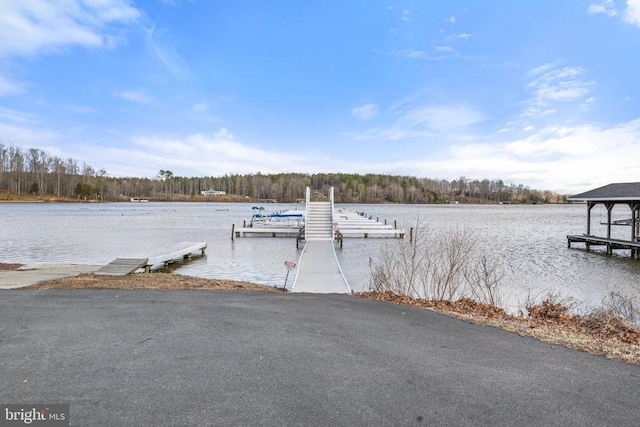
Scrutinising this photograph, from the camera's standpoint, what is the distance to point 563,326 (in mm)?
5867

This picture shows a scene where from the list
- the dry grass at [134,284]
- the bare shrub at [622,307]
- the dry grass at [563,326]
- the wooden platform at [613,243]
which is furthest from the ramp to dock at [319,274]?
the wooden platform at [613,243]

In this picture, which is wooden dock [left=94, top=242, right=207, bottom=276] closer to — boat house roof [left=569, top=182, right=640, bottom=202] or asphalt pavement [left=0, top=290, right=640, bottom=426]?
asphalt pavement [left=0, top=290, right=640, bottom=426]

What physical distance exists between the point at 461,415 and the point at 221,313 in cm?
380

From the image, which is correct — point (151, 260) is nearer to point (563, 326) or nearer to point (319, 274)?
point (319, 274)

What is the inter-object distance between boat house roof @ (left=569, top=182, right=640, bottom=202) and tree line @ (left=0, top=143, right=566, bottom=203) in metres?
83.1

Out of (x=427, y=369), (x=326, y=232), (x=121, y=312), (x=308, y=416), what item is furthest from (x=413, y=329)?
(x=326, y=232)

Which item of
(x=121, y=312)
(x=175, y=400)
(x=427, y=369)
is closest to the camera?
(x=175, y=400)

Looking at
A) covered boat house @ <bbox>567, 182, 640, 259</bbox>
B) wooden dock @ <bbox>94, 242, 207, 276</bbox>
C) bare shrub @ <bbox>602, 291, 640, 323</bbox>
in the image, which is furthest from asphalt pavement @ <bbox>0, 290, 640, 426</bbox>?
covered boat house @ <bbox>567, 182, 640, 259</bbox>

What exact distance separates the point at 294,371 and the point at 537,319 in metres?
4.64

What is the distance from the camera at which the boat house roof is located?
63.0ft

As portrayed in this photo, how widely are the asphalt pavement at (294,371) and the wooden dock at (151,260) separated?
192 inches

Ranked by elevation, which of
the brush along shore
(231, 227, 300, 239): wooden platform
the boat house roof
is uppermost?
the boat house roof

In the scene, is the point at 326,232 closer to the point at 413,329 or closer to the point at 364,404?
the point at 413,329

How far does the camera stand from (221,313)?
5.83 metres
